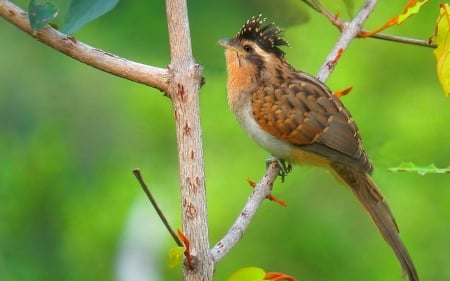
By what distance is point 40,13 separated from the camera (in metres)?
2.27

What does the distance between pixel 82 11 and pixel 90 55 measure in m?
0.18

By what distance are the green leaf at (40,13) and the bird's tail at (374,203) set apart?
148 centimetres

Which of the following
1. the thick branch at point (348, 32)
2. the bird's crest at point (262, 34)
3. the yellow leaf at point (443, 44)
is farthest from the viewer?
the bird's crest at point (262, 34)

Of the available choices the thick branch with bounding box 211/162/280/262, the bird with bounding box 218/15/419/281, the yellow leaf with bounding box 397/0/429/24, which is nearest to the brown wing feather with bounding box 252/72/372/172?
the bird with bounding box 218/15/419/281

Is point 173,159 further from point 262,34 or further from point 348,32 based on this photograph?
point 348,32

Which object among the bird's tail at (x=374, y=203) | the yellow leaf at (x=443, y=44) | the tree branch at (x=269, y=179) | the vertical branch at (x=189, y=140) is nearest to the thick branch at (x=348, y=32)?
the tree branch at (x=269, y=179)

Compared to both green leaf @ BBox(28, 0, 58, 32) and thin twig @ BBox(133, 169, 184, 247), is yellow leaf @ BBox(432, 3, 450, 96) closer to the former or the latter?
thin twig @ BBox(133, 169, 184, 247)

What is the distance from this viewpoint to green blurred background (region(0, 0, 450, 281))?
3.90 metres

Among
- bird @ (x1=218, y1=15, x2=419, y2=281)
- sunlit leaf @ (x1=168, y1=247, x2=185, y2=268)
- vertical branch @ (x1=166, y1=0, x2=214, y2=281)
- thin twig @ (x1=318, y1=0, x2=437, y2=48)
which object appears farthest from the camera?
bird @ (x1=218, y1=15, x2=419, y2=281)

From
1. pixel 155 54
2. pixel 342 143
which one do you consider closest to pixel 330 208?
pixel 342 143

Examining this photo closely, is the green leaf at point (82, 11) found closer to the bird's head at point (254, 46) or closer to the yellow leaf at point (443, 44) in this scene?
the yellow leaf at point (443, 44)

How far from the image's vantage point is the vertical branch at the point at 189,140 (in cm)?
231

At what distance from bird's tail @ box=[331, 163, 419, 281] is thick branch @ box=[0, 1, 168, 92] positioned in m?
1.16

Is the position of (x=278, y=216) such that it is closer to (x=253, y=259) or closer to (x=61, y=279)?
(x=253, y=259)
